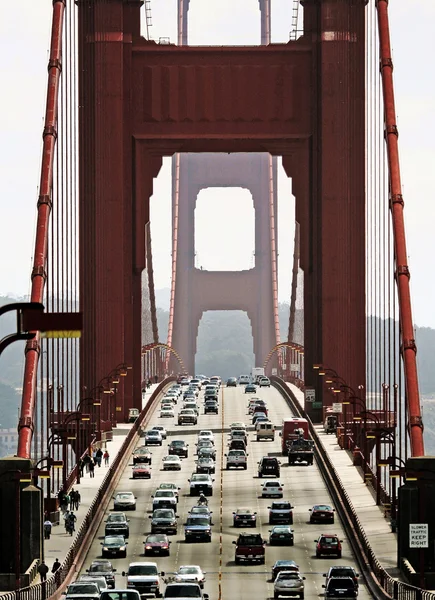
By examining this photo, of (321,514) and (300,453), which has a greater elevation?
(300,453)

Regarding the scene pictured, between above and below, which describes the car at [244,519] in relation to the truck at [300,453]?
below

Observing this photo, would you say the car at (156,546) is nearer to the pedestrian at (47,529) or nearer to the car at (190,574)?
the pedestrian at (47,529)

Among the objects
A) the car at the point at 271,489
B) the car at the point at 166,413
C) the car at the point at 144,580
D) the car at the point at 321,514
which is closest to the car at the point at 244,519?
the car at the point at 321,514

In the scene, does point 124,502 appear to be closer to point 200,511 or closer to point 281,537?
point 200,511

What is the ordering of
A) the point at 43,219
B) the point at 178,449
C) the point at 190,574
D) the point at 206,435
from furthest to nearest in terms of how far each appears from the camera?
the point at 206,435, the point at 178,449, the point at 43,219, the point at 190,574

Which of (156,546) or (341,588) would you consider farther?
(156,546)

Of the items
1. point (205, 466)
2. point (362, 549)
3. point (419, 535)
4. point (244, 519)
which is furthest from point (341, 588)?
point (205, 466)

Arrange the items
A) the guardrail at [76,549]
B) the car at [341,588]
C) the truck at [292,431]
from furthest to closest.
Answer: the truck at [292,431], the car at [341,588], the guardrail at [76,549]

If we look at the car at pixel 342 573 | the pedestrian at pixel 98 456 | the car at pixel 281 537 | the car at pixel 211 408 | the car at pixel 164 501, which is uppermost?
the car at pixel 211 408
